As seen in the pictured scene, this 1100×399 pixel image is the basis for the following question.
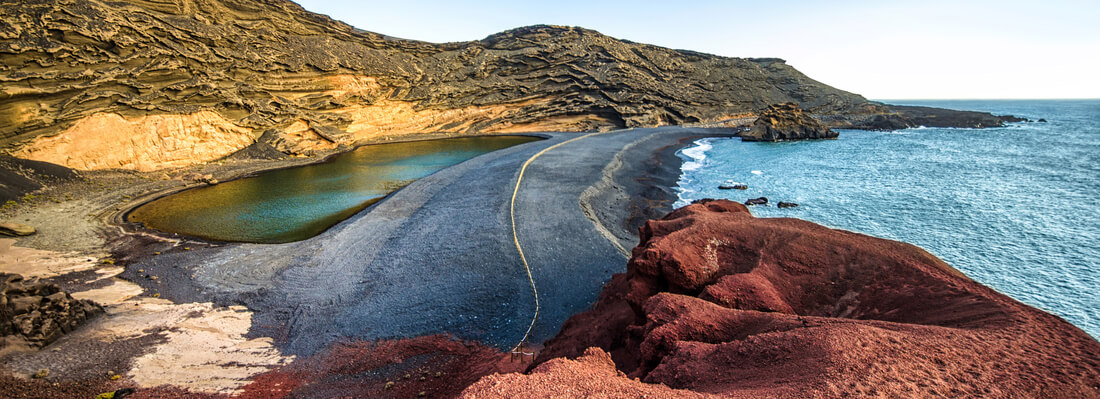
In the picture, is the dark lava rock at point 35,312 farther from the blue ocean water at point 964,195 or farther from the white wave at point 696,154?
the white wave at point 696,154

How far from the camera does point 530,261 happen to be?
1344 centimetres

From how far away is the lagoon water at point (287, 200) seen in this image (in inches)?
730

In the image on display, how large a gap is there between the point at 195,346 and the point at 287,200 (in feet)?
51.5

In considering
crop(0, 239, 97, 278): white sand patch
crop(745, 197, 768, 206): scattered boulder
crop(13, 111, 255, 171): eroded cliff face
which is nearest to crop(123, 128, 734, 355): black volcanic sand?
crop(0, 239, 97, 278): white sand patch

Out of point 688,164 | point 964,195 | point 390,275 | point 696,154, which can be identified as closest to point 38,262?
point 390,275

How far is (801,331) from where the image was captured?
16.2ft

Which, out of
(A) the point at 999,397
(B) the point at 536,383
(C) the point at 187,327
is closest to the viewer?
(A) the point at 999,397

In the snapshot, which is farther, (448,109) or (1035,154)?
(448,109)

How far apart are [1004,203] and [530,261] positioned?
74.1 feet

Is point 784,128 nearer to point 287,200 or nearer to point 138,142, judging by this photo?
point 287,200

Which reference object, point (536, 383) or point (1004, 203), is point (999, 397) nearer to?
point (536, 383)

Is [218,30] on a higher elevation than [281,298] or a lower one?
higher

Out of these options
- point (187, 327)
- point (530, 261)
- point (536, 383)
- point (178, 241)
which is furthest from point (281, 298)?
point (536, 383)

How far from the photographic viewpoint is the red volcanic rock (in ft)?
13.1
